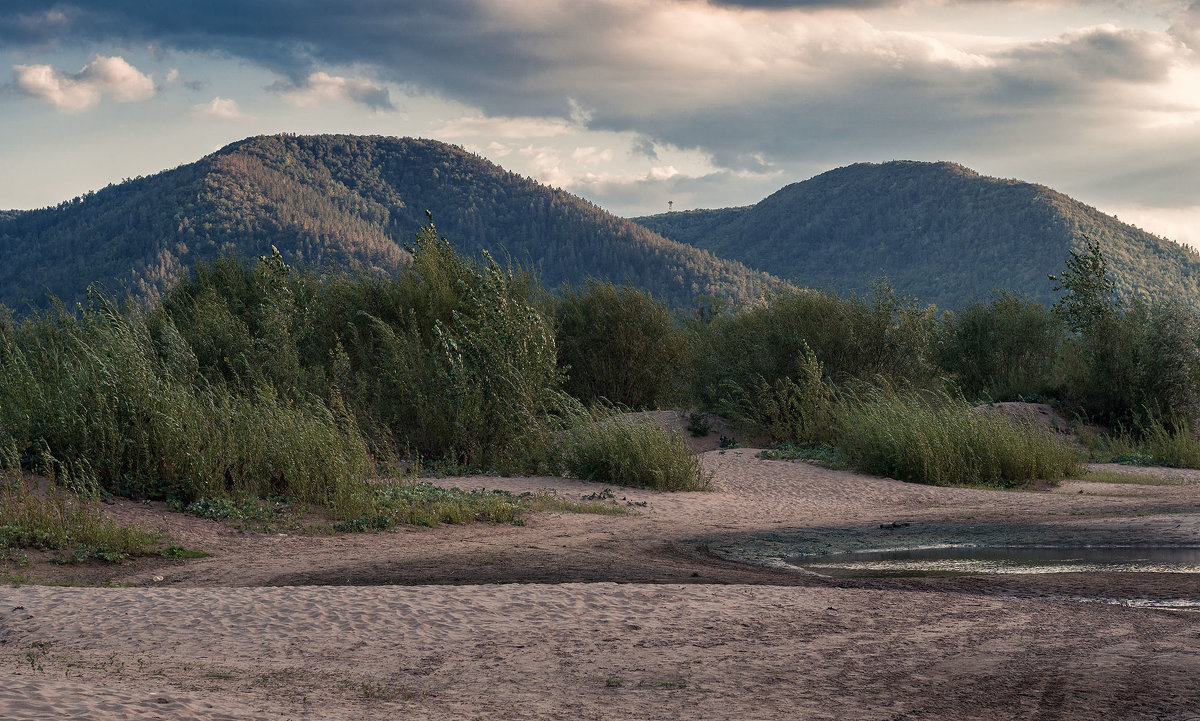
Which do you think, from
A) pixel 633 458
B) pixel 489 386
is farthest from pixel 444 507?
pixel 489 386

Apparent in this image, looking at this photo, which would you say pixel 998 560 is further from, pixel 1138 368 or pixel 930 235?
pixel 930 235

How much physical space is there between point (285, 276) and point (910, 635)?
67.3 feet

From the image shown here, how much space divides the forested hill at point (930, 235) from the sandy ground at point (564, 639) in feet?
296

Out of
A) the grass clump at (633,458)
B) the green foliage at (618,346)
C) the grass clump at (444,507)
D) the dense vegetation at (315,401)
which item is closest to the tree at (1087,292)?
the green foliage at (618,346)

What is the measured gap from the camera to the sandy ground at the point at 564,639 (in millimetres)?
5121

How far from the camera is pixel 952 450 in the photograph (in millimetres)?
17828

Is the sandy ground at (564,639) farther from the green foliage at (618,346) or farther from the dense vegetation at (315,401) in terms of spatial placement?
the green foliage at (618,346)

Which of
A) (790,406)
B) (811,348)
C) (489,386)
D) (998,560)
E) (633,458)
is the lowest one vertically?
(998,560)

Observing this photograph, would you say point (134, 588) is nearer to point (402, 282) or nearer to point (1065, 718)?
point (1065, 718)

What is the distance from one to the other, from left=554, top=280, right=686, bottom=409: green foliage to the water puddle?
1625 centimetres

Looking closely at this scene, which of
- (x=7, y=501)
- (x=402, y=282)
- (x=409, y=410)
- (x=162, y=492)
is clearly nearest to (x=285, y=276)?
(x=402, y=282)

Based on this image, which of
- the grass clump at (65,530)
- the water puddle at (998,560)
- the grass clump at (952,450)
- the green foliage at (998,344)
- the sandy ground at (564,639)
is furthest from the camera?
the green foliage at (998,344)

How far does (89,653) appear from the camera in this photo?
19.6 feet

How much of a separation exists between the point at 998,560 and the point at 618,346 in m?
17.5
